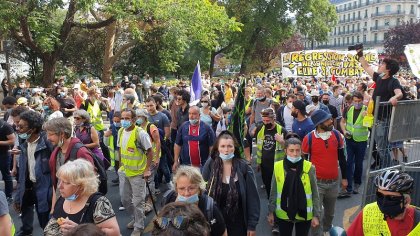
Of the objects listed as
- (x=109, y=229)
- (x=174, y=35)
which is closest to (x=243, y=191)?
(x=109, y=229)

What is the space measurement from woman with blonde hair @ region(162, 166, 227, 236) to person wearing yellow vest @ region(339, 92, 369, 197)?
4338mm

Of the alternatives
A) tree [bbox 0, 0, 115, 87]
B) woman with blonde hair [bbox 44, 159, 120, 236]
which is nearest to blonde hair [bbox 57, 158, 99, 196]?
woman with blonde hair [bbox 44, 159, 120, 236]

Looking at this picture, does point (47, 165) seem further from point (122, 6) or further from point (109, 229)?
point (122, 6)

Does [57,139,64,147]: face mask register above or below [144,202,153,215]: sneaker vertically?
above

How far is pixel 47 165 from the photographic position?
4461 mm

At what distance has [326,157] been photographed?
200 inches

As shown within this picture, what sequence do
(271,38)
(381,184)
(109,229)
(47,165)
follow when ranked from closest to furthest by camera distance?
(381,184) → (109,229) → (47,165) → (271,38)

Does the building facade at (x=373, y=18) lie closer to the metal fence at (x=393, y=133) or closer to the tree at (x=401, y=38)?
the tree at (x=401, y=38)

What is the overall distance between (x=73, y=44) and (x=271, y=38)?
17.5 meters

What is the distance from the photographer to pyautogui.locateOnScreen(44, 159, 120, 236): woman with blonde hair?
9.78 feet

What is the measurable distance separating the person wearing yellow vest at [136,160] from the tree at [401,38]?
172 feet

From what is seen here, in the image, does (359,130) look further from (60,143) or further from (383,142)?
(60,143)

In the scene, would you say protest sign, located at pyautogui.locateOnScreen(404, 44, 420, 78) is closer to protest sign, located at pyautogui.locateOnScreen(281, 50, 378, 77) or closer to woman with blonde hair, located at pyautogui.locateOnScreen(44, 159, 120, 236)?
woman with blonde hair, located at pyautogui.locateOnScreen(44, 159, 120, 236)

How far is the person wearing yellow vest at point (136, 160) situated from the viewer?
5.30m
